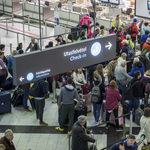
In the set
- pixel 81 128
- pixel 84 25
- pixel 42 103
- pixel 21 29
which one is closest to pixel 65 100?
pixel 42 103

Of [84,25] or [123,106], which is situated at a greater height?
[84,25]

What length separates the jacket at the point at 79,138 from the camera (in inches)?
286

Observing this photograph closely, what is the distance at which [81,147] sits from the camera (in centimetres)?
742

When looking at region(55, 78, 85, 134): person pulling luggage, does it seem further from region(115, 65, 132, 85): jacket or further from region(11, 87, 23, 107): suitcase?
region(11, 87, 23, 107): suitcase

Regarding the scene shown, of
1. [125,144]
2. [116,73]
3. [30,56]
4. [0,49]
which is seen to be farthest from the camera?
[0,49]

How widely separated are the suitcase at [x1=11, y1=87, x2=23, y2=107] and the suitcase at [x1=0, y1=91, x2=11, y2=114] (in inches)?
14.8

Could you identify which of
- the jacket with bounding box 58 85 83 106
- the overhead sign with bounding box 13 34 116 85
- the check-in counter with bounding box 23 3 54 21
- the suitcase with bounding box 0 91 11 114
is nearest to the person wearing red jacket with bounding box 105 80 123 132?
the jacket with bounding box 58 85 83 106

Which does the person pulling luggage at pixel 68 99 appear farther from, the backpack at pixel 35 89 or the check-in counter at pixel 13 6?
the check-in counter at pixel 13 6

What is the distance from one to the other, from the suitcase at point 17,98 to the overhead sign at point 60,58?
3952mm

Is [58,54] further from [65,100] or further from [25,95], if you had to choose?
[25,95]

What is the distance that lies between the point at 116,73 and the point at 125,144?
10.7 feet

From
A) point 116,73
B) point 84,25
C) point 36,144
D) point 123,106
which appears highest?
point 84,25

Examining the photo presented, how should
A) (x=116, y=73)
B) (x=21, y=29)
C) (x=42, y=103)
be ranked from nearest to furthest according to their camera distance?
1. (x=42, y=103)
2. (x=116, y=73)
3. (x=21, y=29)

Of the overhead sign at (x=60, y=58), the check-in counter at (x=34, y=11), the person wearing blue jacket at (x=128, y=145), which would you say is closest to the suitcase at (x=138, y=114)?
the person wearing blue jacket at (x=128, y=145)
